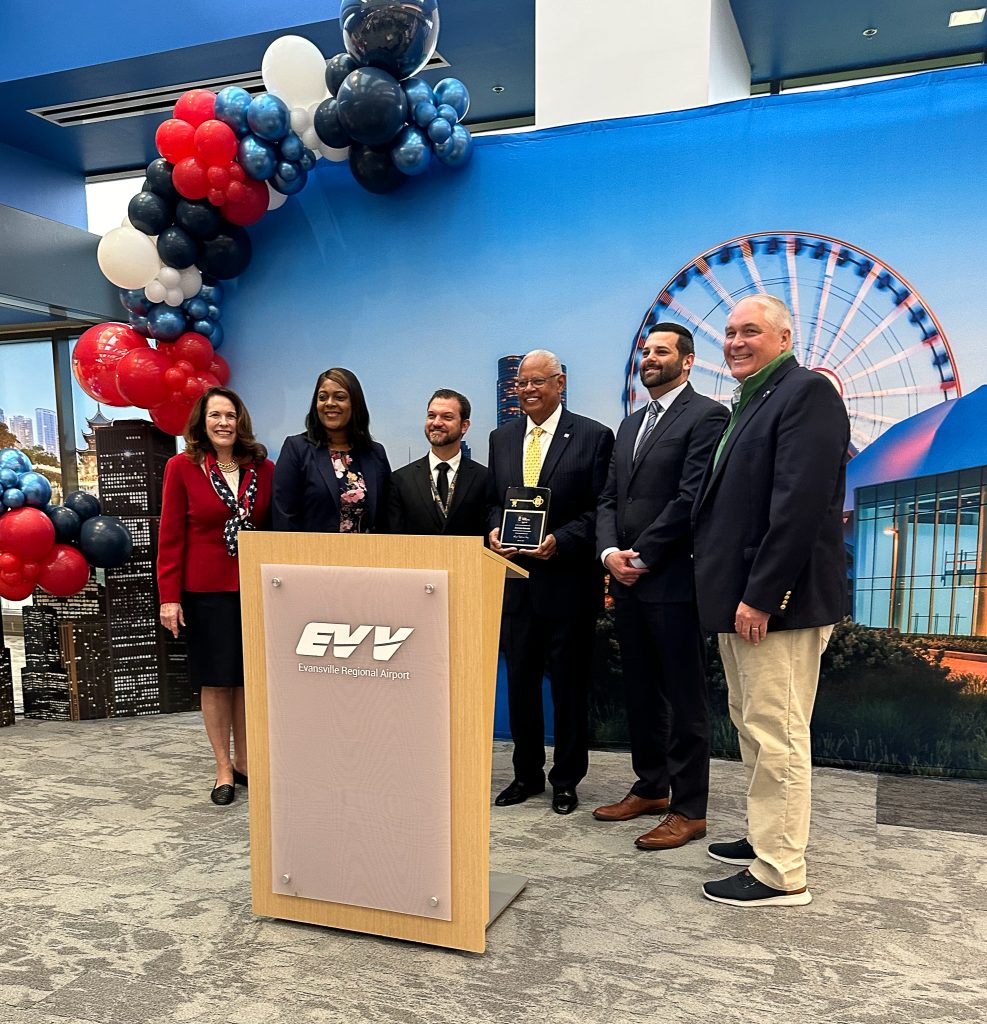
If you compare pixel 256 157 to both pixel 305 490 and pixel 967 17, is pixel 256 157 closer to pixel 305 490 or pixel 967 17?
pixel 305 490

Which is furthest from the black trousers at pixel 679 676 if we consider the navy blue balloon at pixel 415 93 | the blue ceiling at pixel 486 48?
the blue ceiling at pixel 486 48

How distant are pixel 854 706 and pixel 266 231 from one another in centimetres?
369

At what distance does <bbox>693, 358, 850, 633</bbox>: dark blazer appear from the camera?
7.49 ft

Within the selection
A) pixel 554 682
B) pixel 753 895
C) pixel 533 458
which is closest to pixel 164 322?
pixel 533 458

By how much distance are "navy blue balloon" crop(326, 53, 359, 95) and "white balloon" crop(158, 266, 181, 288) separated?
1.19 metres

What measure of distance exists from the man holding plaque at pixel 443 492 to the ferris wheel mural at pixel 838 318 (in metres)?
1.22

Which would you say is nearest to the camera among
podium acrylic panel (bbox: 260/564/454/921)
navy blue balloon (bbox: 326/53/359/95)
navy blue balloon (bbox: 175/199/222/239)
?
podium acrylic panel (bbox: 260/564/454/921)

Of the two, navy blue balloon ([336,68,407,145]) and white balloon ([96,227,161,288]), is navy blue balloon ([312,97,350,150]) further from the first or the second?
white balloon ([96,227,161,288])

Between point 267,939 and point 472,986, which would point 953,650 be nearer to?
point 472,986

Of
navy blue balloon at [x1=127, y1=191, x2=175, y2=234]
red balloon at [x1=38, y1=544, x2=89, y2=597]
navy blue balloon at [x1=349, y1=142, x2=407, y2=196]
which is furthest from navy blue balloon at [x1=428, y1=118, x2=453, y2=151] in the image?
red balloon at [x1=38, y1=544, x2=89, y2=597]

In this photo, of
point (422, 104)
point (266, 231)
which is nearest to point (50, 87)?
point (266, 231)

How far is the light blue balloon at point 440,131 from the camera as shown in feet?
13.0

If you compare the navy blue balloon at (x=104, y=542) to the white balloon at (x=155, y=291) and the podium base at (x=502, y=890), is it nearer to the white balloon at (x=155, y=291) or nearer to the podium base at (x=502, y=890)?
the white balloon at (x=155, y=291)

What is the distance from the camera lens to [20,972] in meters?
2.16
